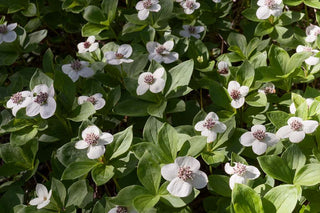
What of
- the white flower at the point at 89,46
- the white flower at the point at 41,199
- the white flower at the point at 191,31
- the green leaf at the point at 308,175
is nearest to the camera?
the green leaf at the point at 308,175

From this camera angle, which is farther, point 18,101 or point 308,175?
point 18,101

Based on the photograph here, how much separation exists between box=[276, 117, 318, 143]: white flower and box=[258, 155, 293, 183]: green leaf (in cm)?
13

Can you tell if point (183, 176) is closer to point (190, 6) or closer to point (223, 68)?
point (223, 68)

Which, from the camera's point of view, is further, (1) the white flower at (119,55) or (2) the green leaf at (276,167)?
(1) the white flower at (119,55)

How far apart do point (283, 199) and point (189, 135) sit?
599mm

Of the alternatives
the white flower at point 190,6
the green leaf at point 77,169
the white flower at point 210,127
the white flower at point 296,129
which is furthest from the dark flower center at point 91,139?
the white flower at point 190,6

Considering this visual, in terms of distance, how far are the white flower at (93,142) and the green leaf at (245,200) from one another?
0.62 metres

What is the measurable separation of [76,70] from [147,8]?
649 millimetres

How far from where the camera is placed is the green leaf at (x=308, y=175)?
1595 mm

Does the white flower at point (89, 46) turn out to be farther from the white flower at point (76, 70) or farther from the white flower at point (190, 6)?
the white flower at point (190, 6)

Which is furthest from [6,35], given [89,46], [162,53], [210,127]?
[210,127]

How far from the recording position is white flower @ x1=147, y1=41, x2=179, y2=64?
2.30 meters

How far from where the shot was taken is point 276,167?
5.46ft

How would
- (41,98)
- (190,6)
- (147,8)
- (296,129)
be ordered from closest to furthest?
(296,129)
(41,98)
(147,8)
(190,6)
